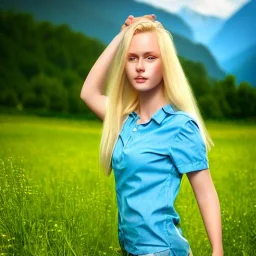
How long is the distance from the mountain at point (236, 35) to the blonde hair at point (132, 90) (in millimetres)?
2586

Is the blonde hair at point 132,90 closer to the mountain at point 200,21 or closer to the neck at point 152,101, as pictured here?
the neck at point 152,101

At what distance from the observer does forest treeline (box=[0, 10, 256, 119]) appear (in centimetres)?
449

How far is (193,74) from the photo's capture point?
480cm

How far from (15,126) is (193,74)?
1812 millimetres

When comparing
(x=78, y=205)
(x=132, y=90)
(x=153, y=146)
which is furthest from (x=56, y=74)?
(x=153, y=146)

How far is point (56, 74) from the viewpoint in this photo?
18.1 feet

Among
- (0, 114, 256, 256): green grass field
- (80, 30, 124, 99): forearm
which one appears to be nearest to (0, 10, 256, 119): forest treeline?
(0, 114, 256, 256): green grass field

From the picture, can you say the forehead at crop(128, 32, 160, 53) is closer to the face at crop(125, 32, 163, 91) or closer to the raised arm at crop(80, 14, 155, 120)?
the face at crop(125, 32, 163, 91)

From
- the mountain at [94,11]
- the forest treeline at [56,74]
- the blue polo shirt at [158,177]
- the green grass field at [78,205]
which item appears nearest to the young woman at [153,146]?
the blue polo shirt at [158,177]

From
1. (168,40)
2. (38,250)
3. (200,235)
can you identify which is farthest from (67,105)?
(168,40)

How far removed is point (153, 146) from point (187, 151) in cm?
9

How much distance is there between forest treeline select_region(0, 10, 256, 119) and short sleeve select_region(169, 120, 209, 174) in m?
2.97

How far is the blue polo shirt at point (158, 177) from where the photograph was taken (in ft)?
4.02

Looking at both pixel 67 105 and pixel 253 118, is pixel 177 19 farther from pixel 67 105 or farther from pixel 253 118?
pixel 67 105
